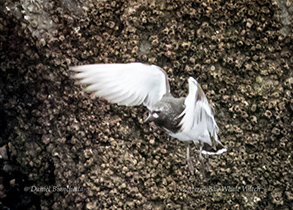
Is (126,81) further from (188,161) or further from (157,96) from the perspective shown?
(188,161)

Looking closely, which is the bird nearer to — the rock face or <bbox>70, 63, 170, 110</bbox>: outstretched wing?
<bbox>70, 63, 170, 110</bbox>: outstretched wing

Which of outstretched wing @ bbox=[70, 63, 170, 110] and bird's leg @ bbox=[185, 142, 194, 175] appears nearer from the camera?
outstretched wing @ bbox=[70, 63, 170, 110]

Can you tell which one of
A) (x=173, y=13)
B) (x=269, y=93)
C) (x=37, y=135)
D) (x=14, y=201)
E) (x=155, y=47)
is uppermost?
(x=173, y=13)

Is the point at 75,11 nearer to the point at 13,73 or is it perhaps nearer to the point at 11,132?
the point at 13,73

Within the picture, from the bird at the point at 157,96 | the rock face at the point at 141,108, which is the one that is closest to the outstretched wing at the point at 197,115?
the bird at the point at 157,96

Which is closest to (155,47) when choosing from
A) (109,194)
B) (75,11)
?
(75,11)

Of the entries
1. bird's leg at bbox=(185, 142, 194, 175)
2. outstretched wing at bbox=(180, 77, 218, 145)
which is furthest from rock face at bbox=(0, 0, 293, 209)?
outstretched wing at bbox=(180, 77, 218, 145)

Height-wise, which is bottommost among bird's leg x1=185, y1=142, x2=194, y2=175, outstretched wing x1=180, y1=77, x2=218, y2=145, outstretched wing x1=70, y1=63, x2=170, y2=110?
bird's leg x1=185, y1=142, x2=194, y2=175

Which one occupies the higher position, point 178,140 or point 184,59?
point 184,59
